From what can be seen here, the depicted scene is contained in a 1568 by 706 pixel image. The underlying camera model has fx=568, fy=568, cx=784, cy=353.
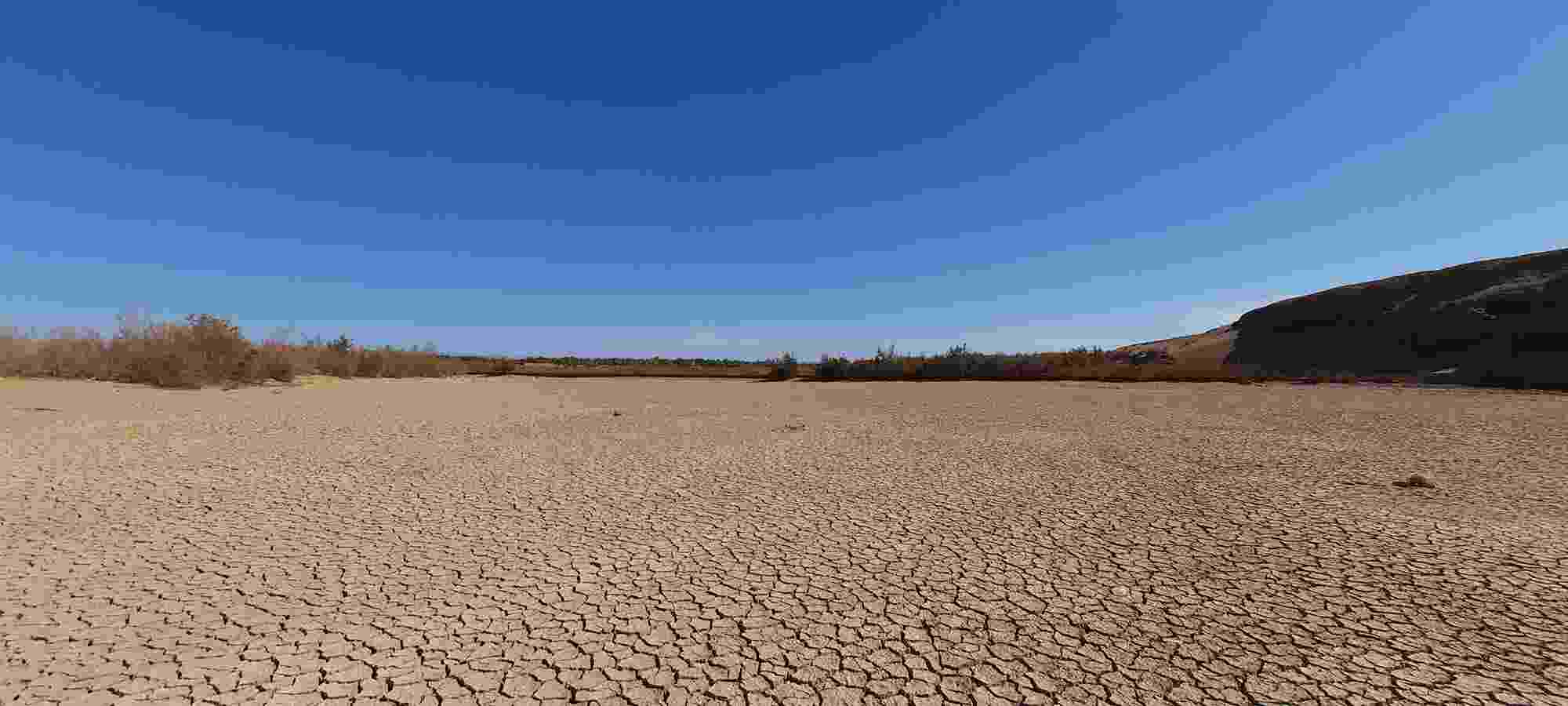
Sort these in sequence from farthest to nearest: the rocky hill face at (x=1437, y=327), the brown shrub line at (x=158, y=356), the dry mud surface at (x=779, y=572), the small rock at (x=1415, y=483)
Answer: the rocky hill face at (x=1437, y=327) < the brown shrub line at (x=158, y=356) < the small rock at (x=1415, y=483) < the dry mud surface at (x=779, y=572)

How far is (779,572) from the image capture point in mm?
3080

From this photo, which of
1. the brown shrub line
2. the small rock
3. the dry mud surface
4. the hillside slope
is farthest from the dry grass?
the small rock

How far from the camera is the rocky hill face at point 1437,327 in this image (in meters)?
15.3

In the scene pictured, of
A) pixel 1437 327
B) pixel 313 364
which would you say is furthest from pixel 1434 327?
pixel 313 364

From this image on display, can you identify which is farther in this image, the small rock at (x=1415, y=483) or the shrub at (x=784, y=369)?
the shrub at (x=784, y=369)

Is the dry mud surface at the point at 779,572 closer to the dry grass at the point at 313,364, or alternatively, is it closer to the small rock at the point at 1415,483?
the small rock at the point at 1415,483

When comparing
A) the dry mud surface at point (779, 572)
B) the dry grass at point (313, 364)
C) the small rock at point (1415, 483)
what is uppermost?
the dry grass at point (313, 364)

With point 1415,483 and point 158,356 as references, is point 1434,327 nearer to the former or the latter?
point 1415,483

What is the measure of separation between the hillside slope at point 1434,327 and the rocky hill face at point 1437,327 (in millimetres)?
33

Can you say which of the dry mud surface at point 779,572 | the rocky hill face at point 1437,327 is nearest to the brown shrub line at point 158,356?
the dry mud surface at point 779,572

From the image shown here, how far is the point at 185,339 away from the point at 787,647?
18.9m

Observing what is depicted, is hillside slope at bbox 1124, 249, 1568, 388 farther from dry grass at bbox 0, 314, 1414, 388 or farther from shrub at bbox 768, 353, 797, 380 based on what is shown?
shrub at bbox 768, 353, 797, 380

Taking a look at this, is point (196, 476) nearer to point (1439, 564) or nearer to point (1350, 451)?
point (1439, 564)

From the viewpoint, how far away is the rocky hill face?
50.3ft
